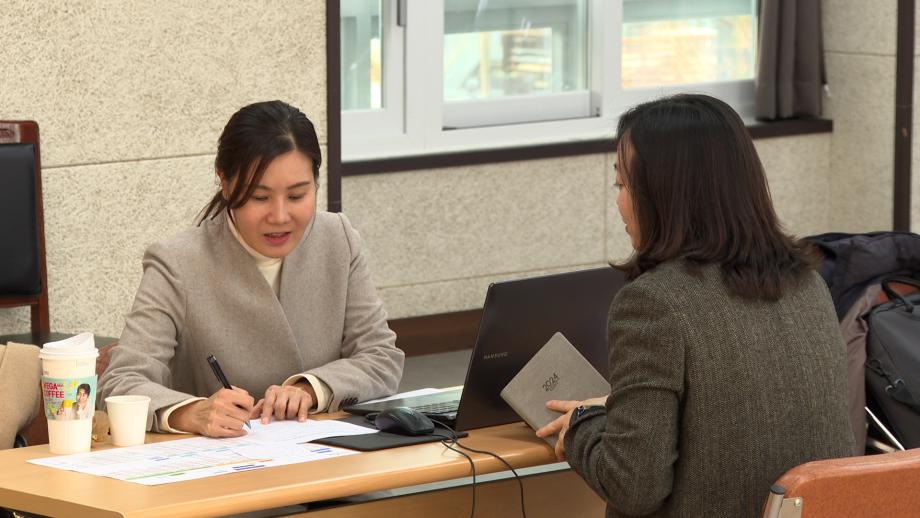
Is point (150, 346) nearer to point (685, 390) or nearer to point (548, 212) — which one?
point (685, 390)

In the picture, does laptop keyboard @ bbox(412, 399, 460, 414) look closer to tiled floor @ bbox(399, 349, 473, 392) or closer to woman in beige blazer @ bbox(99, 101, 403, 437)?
woman in beige blazer @ bbox(99, 101, 403, 437)

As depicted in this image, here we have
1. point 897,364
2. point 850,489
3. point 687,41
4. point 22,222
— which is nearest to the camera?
point 850,489

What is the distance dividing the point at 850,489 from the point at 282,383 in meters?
1.19

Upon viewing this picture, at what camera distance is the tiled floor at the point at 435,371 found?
500 centimetres

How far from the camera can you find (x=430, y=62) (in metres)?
5.46

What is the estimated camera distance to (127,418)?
7.63ft

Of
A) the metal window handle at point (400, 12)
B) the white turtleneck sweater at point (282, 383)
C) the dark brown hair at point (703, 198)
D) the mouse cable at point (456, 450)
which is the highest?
the metal window handle at point (400, 12)

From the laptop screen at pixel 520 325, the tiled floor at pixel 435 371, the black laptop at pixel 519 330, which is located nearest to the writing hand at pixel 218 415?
the black laptop at pixel 519 330

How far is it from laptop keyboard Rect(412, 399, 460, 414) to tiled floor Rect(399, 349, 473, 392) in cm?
224

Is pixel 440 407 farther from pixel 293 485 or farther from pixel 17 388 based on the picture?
pixel 17 388

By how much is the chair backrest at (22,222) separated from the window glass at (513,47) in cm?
216

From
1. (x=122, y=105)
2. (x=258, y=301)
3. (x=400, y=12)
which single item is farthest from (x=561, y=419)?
(x=400, y=12)

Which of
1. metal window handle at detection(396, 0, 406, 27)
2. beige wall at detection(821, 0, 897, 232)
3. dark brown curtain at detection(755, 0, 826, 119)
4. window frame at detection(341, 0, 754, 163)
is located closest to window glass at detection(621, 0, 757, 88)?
window frame at detection(341, 0, 754, 163)

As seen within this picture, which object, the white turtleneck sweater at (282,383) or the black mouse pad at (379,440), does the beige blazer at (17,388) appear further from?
the black mouse pad at (379,440)
